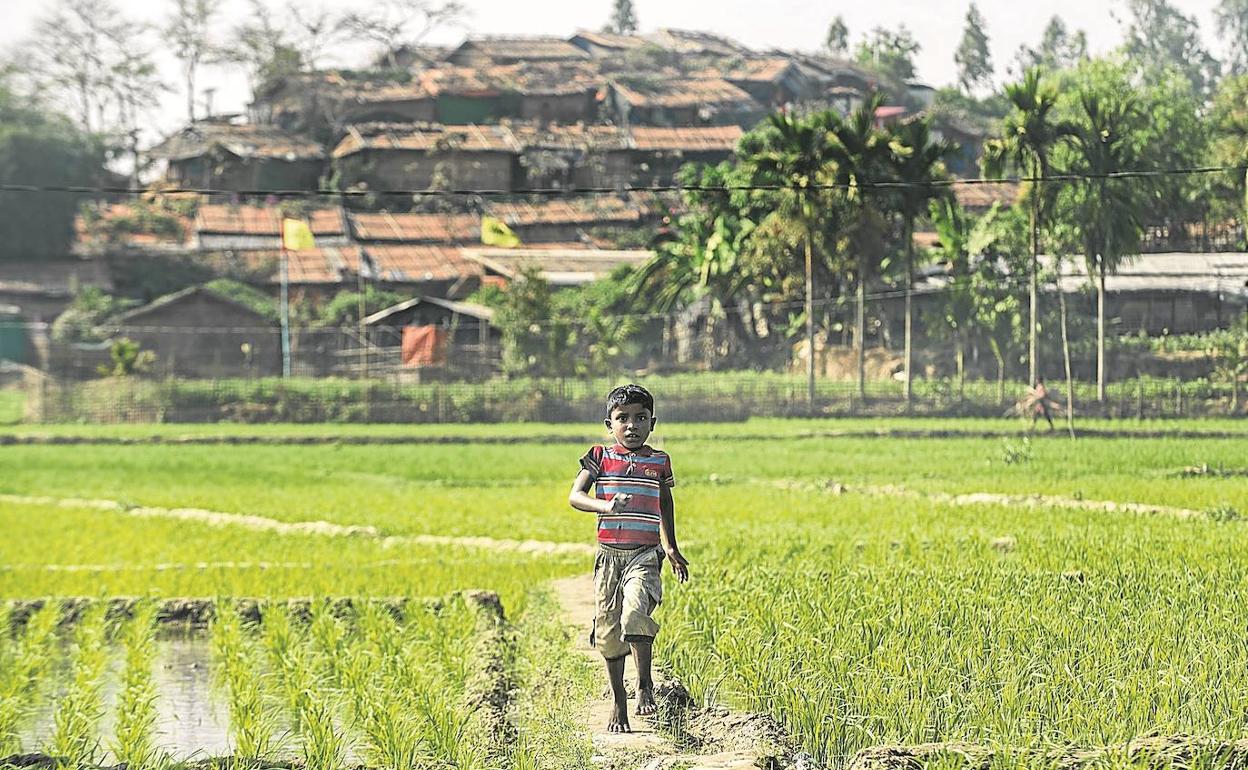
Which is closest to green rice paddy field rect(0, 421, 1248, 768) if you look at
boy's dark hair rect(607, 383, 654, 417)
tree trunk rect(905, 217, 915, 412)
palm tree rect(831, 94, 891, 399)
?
boy's dark hair rect(607, 383, 654, 417)

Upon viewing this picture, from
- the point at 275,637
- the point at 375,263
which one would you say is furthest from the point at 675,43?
the point at 275,637

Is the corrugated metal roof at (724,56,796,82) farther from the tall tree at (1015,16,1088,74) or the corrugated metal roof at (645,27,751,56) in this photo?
the tall tree at (1015,16,1088,74)

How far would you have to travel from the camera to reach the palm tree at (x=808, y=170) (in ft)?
77.4

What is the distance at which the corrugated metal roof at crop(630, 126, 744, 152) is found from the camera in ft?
148

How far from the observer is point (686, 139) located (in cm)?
4566

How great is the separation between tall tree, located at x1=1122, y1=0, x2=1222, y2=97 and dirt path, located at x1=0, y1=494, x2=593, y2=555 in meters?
13.3

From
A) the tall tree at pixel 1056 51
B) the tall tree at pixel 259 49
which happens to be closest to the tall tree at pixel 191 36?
the tall tree at pixel 259 49

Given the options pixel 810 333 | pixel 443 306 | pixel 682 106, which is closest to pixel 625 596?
pixel 810 333

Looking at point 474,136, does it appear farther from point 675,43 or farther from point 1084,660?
point 1084,660

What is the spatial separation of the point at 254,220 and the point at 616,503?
38.6m

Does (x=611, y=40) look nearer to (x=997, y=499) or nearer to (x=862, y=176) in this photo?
(x=862, y=176)

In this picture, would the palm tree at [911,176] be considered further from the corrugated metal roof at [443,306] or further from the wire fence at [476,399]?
the corrugated metal roof at [443,306]

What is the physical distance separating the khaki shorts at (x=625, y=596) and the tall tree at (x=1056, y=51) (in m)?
23.2

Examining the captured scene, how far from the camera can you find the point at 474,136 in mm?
45656
